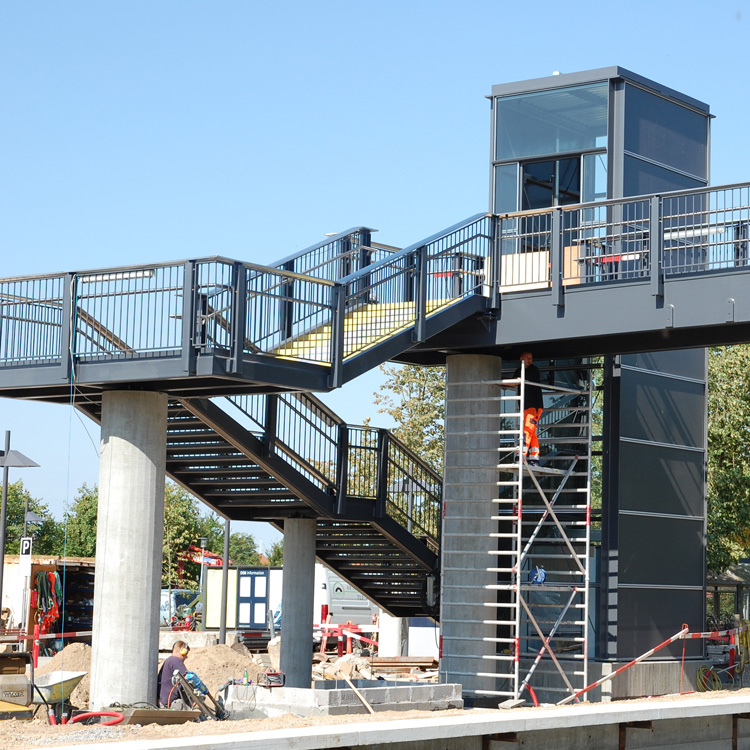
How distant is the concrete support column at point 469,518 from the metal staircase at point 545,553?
0.20 meters

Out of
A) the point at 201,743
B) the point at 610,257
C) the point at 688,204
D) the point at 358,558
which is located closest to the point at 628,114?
the point at 688,204

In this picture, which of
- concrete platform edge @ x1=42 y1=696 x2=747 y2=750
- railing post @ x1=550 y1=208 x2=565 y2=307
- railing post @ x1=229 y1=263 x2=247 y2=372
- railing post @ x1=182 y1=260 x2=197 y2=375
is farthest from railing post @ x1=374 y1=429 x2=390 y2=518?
concrete platform edge @ x1=42 y1=696 x2=747 y2=750

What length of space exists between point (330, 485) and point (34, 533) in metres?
57.7

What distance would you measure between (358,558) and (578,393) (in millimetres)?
6514

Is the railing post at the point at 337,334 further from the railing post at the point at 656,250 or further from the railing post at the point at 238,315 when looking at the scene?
the railing post at the point at 656,250

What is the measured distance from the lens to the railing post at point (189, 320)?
54.4ft

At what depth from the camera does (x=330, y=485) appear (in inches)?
904

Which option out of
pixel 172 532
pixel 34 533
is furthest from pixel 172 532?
pixel 34 533

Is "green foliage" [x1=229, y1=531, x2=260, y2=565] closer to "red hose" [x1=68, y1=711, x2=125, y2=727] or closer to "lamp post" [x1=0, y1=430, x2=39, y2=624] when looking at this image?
"lamp post" [x1=0, y1=430, x2=39, y2=624]

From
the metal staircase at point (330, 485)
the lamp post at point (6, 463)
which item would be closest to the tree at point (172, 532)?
the lamp post at point (6, 463)

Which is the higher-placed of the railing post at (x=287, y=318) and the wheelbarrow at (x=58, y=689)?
the railing post at (x=287, y=318)

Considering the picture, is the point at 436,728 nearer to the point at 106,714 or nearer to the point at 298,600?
the point at 106,714

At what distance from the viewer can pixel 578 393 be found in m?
22.3

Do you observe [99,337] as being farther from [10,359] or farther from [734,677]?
[734,677]
